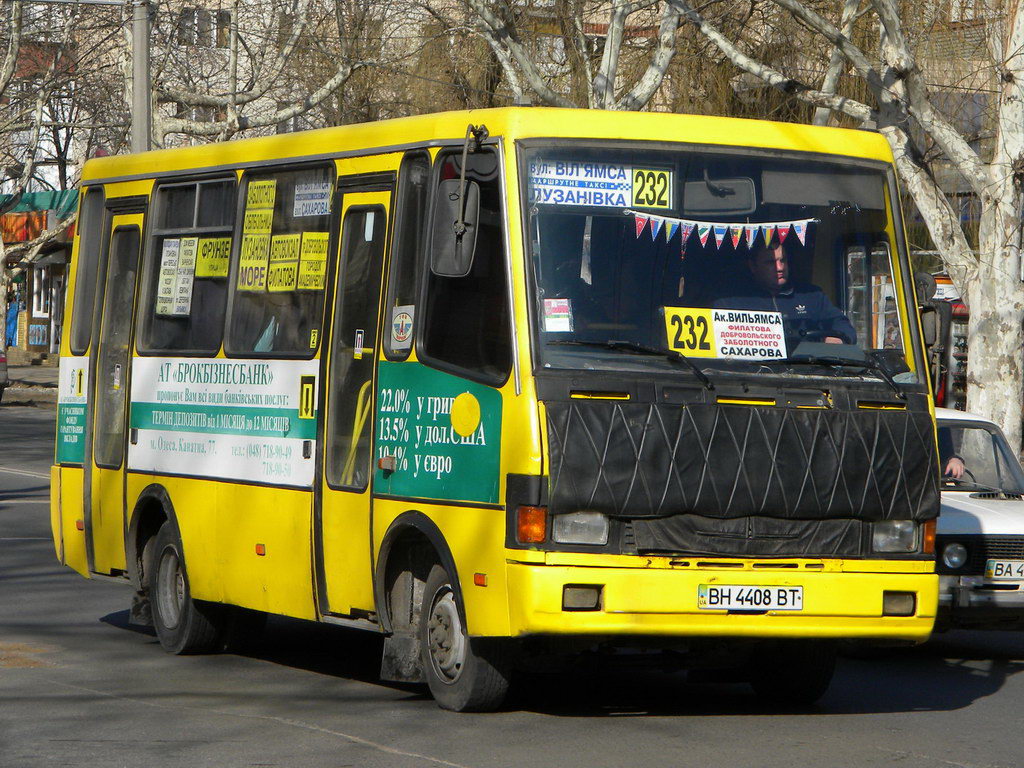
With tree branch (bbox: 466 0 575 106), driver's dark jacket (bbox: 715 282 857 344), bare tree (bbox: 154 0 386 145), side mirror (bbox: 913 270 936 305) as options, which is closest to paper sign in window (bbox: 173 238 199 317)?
driver's dark jacket (bbox: 715 282 857 344)

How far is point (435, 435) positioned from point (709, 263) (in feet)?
4.92

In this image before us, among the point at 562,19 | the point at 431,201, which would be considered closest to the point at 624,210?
the point at 431,201

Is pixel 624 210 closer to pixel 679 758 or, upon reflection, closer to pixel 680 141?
pixel 680 141

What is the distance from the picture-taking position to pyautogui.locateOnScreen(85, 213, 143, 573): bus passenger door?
1148 centimetres

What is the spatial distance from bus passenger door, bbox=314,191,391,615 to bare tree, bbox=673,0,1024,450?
8.96 m

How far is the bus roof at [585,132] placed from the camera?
26.9 ft

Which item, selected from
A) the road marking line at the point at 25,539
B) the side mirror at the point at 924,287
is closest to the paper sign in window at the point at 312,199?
the side mirror at the point at 924,287

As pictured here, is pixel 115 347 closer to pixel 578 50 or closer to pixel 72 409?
pixel 72 409

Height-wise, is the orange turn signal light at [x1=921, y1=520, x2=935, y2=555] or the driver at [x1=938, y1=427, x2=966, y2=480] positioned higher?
the driver at [x1=938, y1=427, x2=966, y2=480]

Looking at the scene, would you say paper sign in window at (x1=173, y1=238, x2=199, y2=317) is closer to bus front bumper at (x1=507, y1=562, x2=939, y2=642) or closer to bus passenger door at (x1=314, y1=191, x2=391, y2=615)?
bus passenger door at (x1=314, y1=191, x2=391, y2=615)

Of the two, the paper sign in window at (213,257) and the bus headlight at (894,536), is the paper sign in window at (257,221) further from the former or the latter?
the bus headlight at (894,536)

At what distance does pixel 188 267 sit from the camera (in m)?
11.0

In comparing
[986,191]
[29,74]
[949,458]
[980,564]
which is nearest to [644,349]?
[980,564]

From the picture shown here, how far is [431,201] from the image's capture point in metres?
8.56
